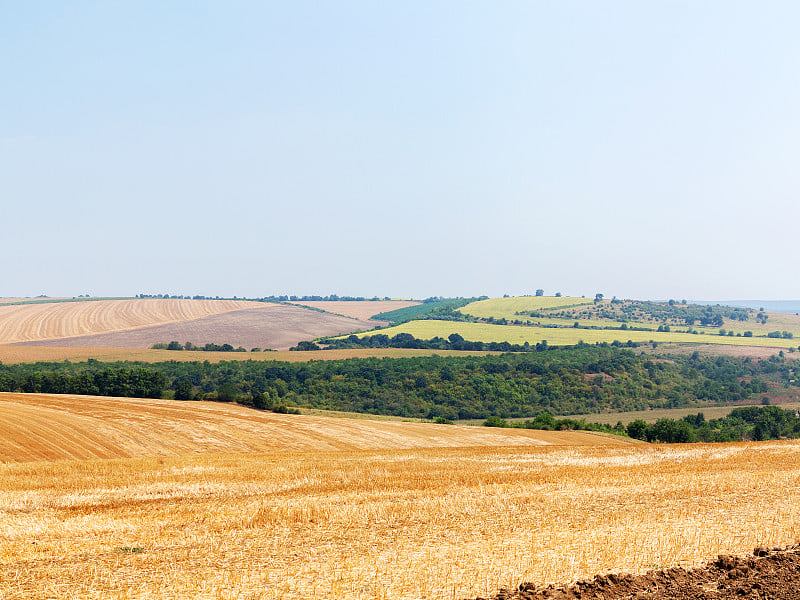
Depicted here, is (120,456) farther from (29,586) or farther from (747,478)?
(747,478)

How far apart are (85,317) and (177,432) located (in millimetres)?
135878

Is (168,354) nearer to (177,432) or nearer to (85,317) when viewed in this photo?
(85,317)

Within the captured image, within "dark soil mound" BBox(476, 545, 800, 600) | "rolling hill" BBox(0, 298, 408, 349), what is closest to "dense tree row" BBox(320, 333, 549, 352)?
"rolling hill" BBox(0, 298, 408, 349)

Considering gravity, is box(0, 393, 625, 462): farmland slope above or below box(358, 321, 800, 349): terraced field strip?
below

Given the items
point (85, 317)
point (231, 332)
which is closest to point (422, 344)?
point (231, 332)

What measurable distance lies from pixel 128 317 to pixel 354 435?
5314 inches

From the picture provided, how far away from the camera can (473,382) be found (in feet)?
350

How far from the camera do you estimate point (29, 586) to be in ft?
37.9

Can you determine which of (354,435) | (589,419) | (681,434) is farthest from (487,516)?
(589,419)

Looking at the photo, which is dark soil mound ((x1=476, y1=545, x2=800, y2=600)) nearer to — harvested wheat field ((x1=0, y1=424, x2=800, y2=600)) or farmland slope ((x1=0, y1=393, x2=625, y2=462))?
harvested wheat field ((x1=0, y1=424, x2=800, y2=600))

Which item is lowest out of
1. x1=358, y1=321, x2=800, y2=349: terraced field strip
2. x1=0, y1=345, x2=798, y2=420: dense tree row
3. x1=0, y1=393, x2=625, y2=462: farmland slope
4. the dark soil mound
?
x1=0, y1=345, x2=798, y2=420: dense tree row

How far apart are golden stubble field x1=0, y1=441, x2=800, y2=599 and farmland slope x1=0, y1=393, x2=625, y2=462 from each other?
12134mm

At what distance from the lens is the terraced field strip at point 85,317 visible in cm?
13962

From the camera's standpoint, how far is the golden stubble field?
1202 cm
